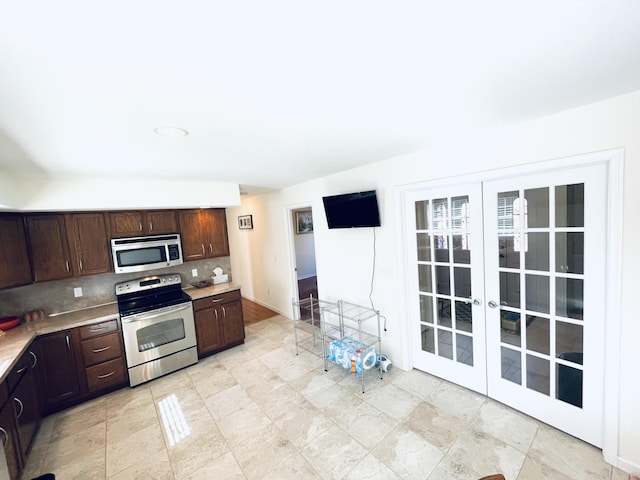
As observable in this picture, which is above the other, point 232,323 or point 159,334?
point 159,334

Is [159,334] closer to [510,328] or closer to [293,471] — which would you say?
[293,471]

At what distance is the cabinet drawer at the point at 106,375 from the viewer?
2.87 meters

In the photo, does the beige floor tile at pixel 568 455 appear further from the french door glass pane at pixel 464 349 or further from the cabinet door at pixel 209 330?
the cabinet door at pixel 209 330

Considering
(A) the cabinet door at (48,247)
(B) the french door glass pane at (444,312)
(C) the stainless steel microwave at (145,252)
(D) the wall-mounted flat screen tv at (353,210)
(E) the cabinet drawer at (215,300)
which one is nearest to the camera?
(B) the french door glass pane at (444,312)

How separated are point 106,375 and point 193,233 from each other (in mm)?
1852

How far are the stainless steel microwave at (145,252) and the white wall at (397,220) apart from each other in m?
1.75

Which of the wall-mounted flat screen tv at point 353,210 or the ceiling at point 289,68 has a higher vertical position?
the ceiling at point 289,68

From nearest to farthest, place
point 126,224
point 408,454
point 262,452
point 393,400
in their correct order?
point 408,454 → point 262,452 → point 393,400 → point 126,224

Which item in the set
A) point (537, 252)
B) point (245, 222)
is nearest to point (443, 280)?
point (537, 252)

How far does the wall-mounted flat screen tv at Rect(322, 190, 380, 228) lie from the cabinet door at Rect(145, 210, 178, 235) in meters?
2.05

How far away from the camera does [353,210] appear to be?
3129 millimetres

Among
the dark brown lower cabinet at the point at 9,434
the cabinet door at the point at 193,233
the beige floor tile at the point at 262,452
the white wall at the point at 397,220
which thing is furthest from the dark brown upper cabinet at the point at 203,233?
the beige floor tile at the point at 262,452

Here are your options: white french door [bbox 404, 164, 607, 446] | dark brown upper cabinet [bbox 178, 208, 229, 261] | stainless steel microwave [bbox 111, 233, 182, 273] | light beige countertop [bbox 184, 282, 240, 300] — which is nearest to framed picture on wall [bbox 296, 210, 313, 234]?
dark brown upper cabinet [bbox 178, 208, 229, 261]

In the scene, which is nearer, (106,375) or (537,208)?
(537,208)
